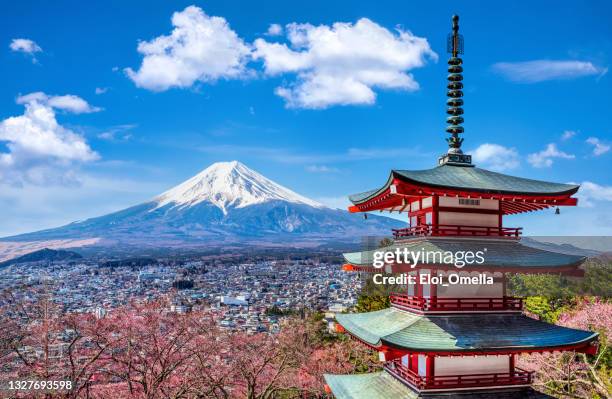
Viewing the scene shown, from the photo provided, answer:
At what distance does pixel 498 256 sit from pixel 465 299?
4.00 feet

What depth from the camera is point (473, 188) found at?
1099cm

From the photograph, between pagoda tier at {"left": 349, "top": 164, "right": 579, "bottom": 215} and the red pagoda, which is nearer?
the red pagoda

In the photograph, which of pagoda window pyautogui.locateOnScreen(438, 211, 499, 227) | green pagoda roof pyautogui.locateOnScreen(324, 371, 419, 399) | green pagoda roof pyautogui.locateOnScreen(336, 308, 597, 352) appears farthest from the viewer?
green pagoda roof pyautogui.locateOnScreen(324, 371, 419, 399)

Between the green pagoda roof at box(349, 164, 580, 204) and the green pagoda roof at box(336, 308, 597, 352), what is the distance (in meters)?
2.80

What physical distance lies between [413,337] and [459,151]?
5.16m

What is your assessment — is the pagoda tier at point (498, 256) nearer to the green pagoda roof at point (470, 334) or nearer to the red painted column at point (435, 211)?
the red painted column at point (435, 211)

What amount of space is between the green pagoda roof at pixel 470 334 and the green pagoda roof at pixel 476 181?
280 cm

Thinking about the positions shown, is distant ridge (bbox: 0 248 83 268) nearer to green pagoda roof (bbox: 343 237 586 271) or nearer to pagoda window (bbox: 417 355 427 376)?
pagoda window (bbox: 417 355 427 376)

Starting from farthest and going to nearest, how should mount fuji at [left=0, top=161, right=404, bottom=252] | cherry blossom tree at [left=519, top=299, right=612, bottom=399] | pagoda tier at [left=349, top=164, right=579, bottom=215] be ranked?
mount fuji at [left=0, top=161, right=404, bottom=252]
cherry blossom tree at [left=519, top=299, right=612, bottom=399]
pagoda tier at [left=349, top=164, right=579, bottom=215]

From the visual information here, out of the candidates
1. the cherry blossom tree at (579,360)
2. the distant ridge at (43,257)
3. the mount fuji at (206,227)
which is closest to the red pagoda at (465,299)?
the cherry blossom tree at (579,360)

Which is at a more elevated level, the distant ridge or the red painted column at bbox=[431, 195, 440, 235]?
the red painted column at bbox=[431, 195, 440, 235]

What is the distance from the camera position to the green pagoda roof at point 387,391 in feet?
35.9

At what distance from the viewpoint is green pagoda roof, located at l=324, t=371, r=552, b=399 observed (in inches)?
430

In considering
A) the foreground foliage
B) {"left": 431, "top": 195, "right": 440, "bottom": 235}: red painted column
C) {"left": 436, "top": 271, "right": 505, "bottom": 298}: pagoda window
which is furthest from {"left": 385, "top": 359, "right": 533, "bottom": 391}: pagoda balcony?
the foreground foliage
